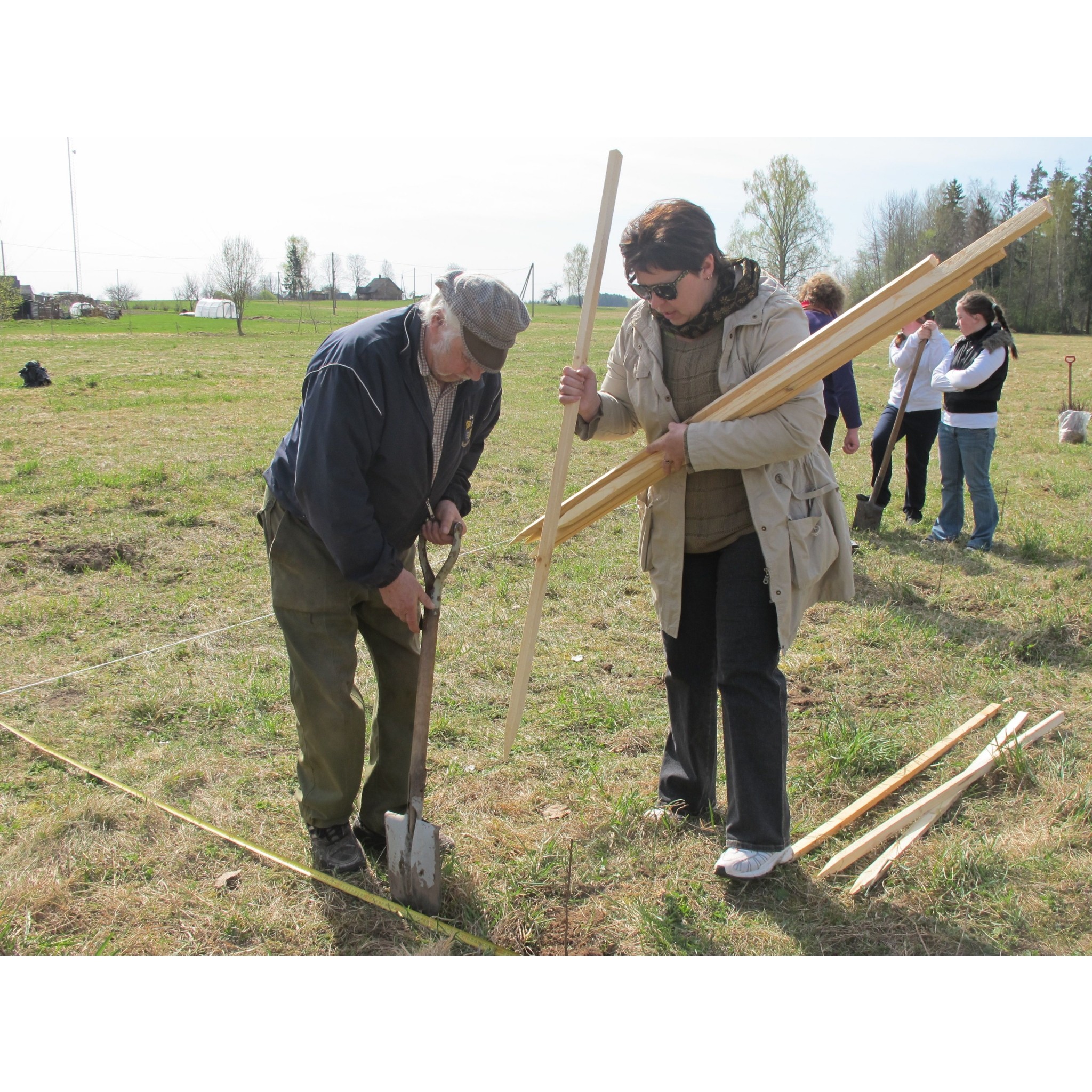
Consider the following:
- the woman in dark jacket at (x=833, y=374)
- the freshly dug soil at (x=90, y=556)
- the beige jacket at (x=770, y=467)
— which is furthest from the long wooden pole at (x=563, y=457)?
the freshly dug soil at (x=90, y=556)

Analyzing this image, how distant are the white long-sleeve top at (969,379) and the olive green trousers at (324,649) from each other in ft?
18.6

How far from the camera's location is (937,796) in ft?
11.1

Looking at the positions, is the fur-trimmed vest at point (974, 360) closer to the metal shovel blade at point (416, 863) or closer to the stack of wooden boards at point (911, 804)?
the stack of wooden boards at point (911, 804)

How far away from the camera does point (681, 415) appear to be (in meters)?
2.98

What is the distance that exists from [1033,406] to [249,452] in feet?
49.6

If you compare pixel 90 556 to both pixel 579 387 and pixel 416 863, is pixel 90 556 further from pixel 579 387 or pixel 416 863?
pixel 579 387

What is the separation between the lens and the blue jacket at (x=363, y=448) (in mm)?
2545

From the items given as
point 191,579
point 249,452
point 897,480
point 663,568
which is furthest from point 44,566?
point 897,480

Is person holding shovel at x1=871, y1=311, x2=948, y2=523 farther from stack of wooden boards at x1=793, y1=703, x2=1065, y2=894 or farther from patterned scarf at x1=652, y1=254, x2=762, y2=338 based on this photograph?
patterned scarf at x1=652, y1=254, x2=762, y2=338

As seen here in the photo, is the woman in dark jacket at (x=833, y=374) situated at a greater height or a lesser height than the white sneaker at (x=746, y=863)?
greater

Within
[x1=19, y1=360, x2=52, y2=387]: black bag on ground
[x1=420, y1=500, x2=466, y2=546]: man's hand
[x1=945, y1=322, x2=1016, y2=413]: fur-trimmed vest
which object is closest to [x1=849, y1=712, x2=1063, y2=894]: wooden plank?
[x1=420, y1=500, x2=466, y2=546]: man's hand

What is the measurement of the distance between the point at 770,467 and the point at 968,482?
5.35 m

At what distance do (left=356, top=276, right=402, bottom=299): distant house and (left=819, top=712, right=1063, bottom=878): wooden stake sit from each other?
7558 cm

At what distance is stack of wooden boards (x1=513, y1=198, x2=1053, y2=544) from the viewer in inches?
104
